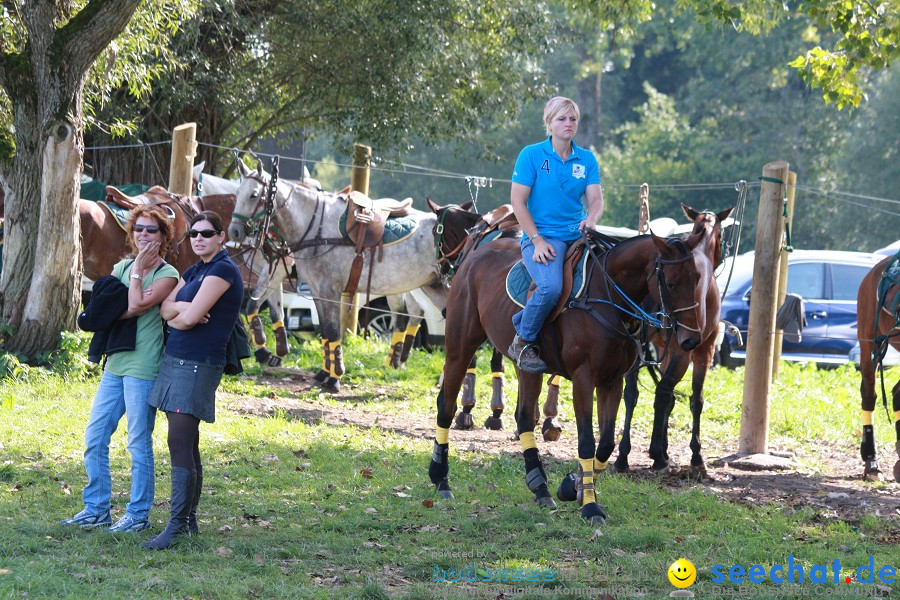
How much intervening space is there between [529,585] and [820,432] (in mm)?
7458

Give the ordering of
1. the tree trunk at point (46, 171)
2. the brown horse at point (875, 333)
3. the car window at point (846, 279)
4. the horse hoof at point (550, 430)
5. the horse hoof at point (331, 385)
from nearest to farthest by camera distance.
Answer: the brown horse at point (875, 333) → the horse hoof at point (550, 430) → the tree trunk at point (46, 171) → the horse hoof at point (331, 385) → the car window at point (846, 279)

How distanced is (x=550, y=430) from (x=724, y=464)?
5.67 feet

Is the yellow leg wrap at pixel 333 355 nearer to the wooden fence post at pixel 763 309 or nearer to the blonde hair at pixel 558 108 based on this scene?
the wooden fence post at pixel 763 309

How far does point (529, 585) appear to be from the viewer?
18.8 ft

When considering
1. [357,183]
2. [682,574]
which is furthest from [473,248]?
[357,183]

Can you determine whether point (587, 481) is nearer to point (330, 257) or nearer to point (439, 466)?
point (439, 466)

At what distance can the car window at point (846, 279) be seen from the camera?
59.7 feet

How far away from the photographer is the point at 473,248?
11016mm

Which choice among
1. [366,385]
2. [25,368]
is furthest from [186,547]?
[366,385]

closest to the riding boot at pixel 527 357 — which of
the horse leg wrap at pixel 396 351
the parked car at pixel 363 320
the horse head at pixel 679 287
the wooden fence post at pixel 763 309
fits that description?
the horse head at pixel 679 287

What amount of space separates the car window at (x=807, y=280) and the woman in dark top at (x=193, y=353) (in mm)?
13973

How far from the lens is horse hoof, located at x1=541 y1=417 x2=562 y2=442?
10.8 m

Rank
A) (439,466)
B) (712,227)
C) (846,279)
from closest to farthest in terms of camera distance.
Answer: (439,466) → (712,227) → (846,279)

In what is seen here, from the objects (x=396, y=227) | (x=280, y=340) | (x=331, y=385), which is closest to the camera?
(x=331, y=385)
